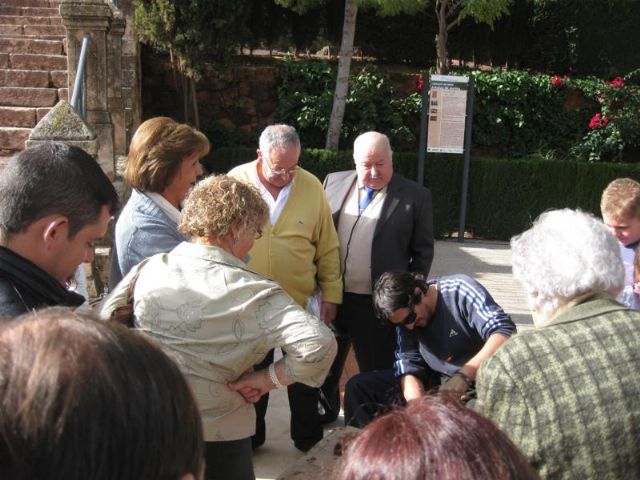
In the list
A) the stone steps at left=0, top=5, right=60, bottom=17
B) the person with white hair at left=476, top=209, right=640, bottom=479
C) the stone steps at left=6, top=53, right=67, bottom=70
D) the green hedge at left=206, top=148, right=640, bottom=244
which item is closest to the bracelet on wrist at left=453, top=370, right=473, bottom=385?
the person with white hair at left=476, top=209, right=640, bottom=479

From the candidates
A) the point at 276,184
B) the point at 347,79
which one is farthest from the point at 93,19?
the point at 347,79

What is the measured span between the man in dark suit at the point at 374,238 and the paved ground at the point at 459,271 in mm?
657

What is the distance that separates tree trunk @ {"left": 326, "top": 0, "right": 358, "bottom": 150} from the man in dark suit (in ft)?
25.5

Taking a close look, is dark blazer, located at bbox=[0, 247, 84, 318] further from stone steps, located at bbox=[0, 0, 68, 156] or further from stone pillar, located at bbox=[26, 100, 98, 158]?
stone steps, located at bbox=[0, 0, 68, 156]

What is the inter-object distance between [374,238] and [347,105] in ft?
29.2

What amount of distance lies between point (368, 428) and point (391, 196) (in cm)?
304

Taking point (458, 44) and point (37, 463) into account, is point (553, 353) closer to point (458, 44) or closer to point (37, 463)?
point (37, 463)

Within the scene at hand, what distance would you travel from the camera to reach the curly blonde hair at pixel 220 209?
2.32 meters

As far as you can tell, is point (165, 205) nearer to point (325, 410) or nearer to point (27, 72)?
point (325, 410)

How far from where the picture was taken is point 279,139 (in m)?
3.77

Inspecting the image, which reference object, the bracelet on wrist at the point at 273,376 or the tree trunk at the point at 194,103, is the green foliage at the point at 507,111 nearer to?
the tree trunk at the point at 194,103

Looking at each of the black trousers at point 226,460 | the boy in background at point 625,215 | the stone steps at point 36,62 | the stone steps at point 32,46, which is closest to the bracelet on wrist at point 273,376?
the black trousers at point 226,460

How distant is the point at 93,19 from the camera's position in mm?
6594

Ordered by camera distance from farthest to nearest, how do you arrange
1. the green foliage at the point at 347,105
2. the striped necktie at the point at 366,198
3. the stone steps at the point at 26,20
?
the green foliage at the point at 347,105 → the stone steps at the point at 26,20 → the striped necktie at the point at 366,198
